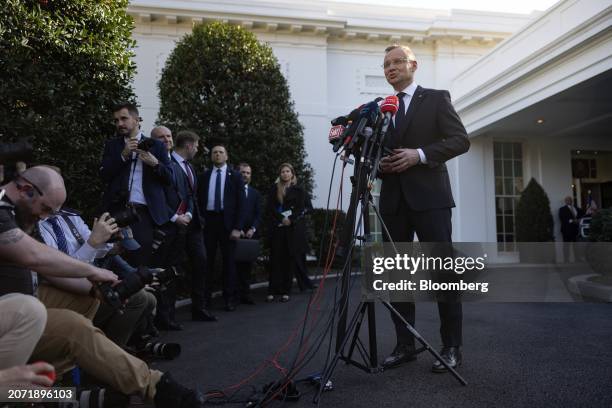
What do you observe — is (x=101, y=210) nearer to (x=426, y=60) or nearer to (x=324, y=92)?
(x=324, y=92)

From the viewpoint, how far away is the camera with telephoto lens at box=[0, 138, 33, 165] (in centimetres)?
192

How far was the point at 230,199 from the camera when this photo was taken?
18.2 feet

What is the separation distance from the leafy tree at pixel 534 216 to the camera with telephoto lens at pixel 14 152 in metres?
12.5

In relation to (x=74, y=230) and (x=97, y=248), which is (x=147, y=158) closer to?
(x=74, y=230)

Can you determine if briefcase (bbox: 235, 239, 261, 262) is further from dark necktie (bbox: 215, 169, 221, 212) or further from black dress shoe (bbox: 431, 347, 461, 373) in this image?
black dress shoe (bbox: 431, 347, 461, 373)

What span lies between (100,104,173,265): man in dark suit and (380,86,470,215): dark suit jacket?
200 cm

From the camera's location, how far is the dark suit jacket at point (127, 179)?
3855 mm

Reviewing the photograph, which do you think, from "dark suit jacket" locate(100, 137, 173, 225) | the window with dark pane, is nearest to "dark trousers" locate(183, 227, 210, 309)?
"dark suit jacket" locate(100, 137, 173, 225)

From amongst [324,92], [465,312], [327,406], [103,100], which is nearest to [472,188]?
[324,92]

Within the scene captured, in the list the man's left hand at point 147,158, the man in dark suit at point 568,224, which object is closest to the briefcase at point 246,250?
the man's left hand at point 147,158

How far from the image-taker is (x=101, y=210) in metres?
3.97

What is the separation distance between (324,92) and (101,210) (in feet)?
32.5

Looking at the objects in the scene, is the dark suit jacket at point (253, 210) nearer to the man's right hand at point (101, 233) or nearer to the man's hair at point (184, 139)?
the man's hair at point (184, 139)

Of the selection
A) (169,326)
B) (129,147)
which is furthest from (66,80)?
(169,326)
